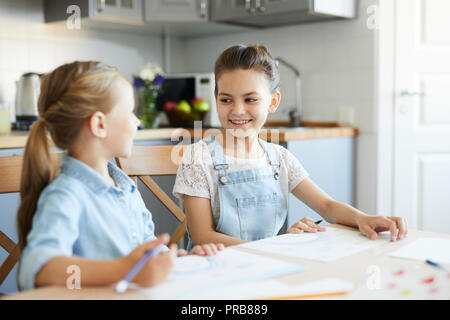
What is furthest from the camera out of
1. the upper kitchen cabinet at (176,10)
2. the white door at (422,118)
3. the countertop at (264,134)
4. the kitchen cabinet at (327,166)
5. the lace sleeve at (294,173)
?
the upper kitchen cabinet at (176,10)

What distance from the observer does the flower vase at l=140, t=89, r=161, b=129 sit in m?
2.82

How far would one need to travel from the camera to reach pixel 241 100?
51.2 inches

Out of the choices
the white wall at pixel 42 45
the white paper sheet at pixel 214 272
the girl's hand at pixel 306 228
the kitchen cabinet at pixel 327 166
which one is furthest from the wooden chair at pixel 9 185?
the white wall at pixel 42 45

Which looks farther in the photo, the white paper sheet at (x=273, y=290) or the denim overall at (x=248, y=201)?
the denim overall at (x=248, y=201)

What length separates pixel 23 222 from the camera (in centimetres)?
82

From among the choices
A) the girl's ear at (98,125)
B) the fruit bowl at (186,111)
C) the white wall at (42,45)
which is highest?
the white wall at (42,45)

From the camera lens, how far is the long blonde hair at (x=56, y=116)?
2.70 ft

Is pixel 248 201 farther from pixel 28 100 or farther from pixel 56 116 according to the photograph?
pixel 28 100

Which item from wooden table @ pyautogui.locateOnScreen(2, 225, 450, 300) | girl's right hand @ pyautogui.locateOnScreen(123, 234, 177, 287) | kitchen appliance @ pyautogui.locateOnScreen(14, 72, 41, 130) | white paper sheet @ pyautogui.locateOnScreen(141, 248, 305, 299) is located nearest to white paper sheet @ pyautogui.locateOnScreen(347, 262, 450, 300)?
wooden table @ pyautogui.locateOnScreen(2, 225, 450, 300)

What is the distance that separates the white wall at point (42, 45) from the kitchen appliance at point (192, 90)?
0.34m

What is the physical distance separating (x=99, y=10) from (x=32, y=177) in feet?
6.55

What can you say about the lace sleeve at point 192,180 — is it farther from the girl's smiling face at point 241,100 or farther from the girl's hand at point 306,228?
the girl's hand at point 306,228

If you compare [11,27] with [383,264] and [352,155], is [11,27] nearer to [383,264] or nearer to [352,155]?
[352,155]

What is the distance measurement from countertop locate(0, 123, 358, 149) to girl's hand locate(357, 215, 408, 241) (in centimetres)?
118
